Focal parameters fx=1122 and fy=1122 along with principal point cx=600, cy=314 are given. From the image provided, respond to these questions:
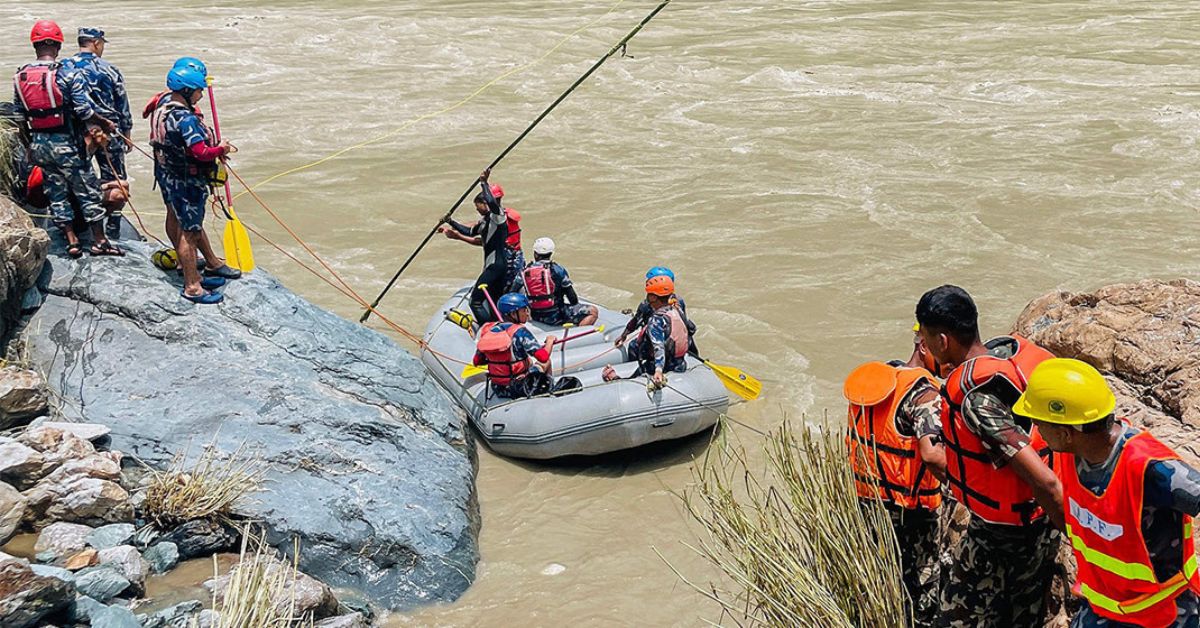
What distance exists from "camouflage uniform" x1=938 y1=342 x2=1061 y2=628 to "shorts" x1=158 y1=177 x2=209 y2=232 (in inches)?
189

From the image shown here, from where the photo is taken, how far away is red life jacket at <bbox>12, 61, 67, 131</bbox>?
6465 mm

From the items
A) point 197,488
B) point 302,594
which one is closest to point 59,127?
point 197,488

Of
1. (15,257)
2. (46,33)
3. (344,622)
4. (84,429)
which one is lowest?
(344,622)

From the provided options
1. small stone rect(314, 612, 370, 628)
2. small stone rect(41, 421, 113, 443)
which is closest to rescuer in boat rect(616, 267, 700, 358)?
small stone rect(314, 612, 370, 628)

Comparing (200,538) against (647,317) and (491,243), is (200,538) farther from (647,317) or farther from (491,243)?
(491,243)

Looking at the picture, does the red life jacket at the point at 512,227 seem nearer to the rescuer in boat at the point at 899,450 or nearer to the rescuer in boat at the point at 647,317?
the rescuer in boat at the point at 647,317

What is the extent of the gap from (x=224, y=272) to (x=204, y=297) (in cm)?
34

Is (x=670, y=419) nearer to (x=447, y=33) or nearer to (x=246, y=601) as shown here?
(x=246, y=601)

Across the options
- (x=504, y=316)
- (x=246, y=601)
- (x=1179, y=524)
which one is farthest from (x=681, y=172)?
(x=1179, y=524)

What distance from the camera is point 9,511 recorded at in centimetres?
495

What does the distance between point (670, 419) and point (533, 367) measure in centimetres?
99

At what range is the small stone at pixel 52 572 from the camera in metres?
4.25

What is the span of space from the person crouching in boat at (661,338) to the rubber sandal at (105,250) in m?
3.20

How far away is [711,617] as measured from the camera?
5727 millimetres
